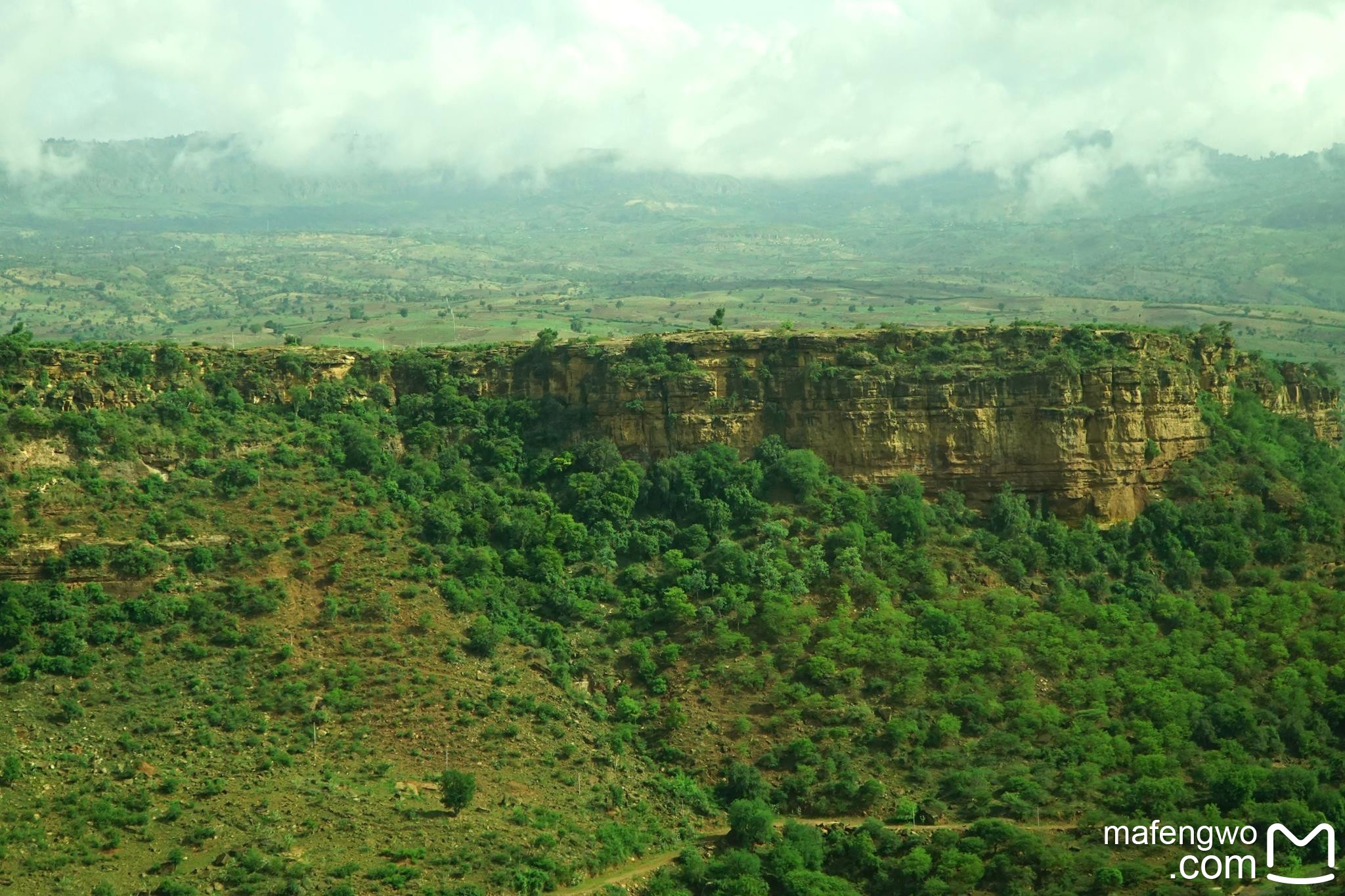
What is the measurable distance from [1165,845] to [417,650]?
78.2 feet

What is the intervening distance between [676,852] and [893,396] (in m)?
23.1

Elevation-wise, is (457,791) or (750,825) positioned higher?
(457,791)

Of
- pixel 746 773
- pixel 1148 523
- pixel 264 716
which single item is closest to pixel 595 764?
pixel 746 773

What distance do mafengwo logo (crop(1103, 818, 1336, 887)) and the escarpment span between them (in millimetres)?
18463

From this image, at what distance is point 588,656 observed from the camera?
5222cm

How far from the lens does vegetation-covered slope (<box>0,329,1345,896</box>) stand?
4222cm

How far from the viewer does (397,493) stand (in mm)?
56938

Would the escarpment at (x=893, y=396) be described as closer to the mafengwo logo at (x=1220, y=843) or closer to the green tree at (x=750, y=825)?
the mafengwo logo at (x=1220, y=843)

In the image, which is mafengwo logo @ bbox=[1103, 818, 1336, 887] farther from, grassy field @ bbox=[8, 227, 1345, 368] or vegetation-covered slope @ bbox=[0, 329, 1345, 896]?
grassy field @ bbox=[8, 227, 1345, 368]

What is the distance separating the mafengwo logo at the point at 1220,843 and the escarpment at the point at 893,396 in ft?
60.6

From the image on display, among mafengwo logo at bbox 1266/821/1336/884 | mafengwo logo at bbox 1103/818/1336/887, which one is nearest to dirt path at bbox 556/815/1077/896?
mafengwo logo at bbox 1103/818/1336/887

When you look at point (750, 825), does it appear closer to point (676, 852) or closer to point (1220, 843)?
point (676, 852)

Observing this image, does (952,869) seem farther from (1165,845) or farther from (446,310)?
(446,310)

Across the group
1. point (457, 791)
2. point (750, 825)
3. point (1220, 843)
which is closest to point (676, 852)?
point (750, 825)
